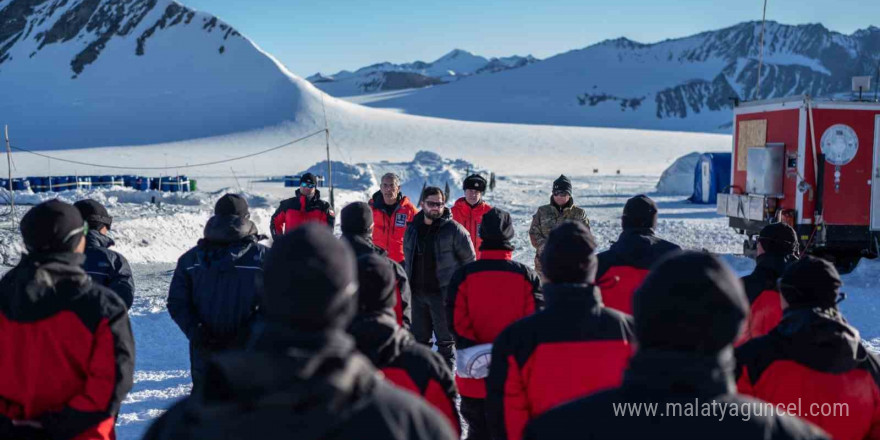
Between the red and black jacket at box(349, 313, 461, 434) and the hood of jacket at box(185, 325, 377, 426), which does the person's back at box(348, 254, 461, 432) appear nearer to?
the red and black jacket at box(349, 313, 461, 434)

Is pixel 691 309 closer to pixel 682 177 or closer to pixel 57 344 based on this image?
pixel 57 344

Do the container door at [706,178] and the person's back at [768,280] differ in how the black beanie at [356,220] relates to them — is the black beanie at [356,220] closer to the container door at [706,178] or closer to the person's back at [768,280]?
the person's back at [768,280]

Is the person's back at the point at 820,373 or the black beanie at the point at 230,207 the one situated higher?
the black beanie at the point at 230,207

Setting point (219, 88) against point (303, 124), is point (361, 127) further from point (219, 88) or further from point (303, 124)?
point (219, 88)

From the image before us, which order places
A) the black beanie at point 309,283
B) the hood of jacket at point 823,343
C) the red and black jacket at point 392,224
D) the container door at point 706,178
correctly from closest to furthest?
the black beanie at point 309,283 < the hood of jacket at point 823,343 < the red and black jacket at point 392,224 < the container door at point 706,178

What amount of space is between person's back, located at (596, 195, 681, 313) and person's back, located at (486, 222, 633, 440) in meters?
1.26

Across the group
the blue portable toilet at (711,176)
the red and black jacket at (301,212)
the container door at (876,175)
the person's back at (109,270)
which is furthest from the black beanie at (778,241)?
the blue portable toilet at (711,176)

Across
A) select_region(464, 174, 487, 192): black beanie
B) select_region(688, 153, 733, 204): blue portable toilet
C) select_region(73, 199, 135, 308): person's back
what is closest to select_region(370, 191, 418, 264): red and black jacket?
select_region(464, 174, 487, 192): black beanie

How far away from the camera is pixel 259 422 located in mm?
1330

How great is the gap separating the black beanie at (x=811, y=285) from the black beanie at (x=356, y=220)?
2.35 m

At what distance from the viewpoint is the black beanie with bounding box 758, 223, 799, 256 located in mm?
3908

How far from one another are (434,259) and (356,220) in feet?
3.67

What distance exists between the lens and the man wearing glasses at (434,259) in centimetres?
512

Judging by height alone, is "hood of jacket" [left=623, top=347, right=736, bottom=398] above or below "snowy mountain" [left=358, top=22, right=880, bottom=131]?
below
